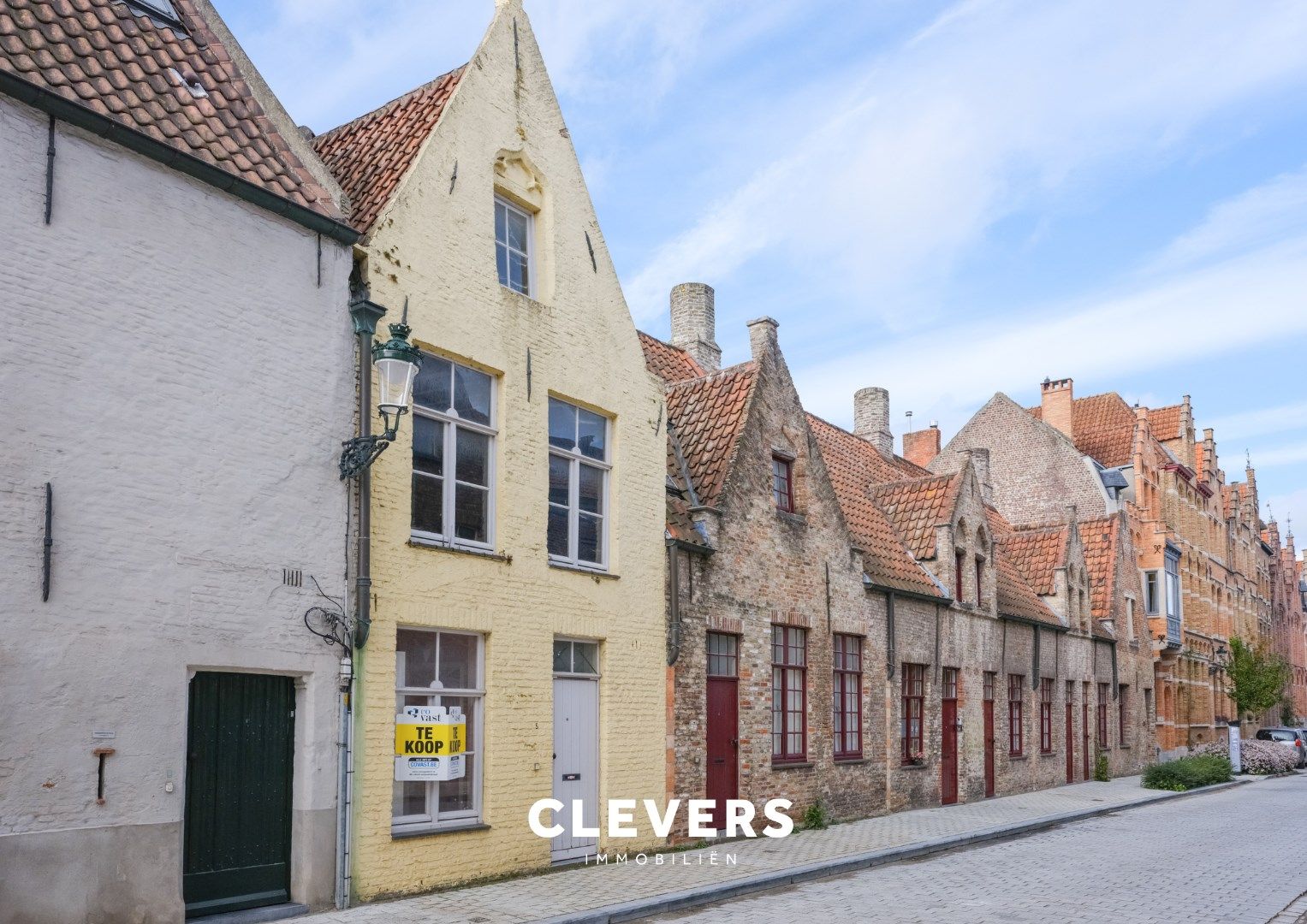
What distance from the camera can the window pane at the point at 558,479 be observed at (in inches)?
526

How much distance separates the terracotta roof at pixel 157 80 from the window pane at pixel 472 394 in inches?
85.0

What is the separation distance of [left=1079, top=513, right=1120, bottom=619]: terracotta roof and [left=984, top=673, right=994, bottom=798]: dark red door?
8288 millimetres

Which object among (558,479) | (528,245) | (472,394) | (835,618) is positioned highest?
(528,245)

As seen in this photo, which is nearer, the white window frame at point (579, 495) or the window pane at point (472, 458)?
the window pane at point (472, 458)

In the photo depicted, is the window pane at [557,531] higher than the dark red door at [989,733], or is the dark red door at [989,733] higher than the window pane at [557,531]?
the window pane at [557,531]

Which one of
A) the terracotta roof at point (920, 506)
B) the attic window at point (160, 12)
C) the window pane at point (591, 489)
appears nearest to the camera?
the attic window at point (160, 12)

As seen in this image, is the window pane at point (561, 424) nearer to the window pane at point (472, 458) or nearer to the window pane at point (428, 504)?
the window pane at point (472, 458)

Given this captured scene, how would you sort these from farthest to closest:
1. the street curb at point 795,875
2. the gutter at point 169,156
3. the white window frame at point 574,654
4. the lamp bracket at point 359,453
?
1. the white window frame at point 574,654
2. the lamp bracket at point 359,453
3. the street curb at point 795,875
4. the gutter at point 169,156

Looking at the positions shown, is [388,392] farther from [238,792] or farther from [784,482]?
[784,482]

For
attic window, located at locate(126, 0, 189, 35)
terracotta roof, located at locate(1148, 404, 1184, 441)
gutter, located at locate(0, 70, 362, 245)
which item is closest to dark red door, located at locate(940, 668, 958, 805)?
gutter, located at locate(0, 70, 362, 245)

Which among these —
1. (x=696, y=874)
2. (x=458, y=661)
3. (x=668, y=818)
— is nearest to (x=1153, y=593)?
(x=668, y=818)

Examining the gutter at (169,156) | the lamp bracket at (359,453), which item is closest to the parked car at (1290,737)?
the lamp bracket at (359,453)

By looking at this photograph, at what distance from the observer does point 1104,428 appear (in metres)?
42.9

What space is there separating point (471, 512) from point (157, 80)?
4774 millimetres
